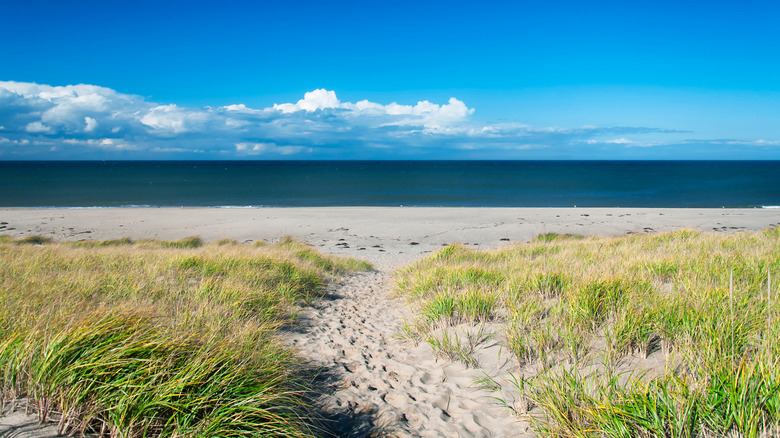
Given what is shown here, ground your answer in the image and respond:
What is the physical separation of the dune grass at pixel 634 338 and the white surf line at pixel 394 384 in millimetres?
285

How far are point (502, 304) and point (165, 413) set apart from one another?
435 cm

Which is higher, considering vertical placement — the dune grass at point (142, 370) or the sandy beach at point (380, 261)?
the dune grass at point (142, 370)

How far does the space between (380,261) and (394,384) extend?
10.9 metres

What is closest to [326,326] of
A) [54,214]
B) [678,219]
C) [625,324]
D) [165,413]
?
[165,413]

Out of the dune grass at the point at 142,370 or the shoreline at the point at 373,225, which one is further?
the shoreline at the point at 373,225

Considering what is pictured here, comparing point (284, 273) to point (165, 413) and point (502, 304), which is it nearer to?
point (502, 304)

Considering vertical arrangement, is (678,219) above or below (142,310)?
below

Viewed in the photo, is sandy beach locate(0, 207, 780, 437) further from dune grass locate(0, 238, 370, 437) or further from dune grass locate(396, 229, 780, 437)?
dune grass locate(396, 229, 780, 437)

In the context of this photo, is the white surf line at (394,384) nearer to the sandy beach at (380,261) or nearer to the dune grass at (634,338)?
the sandy beach at (380,261)

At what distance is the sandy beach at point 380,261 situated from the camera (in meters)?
3.63

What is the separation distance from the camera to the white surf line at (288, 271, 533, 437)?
3.45 m

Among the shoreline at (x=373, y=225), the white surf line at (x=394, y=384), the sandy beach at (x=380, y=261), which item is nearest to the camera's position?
the white surf line at (x=394, y=384)

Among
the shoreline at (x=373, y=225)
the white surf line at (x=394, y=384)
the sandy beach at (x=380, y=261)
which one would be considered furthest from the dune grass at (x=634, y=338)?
the shoreline at (x=373, y=225)

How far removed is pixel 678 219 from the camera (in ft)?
86.7
